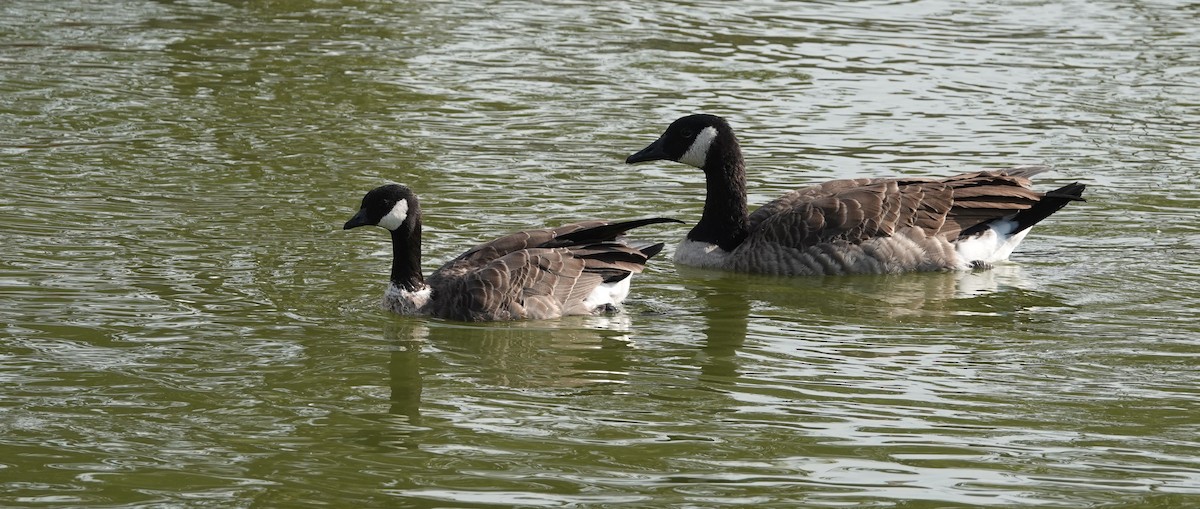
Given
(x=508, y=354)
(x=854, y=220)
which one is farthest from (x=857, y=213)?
(x=508, y=354)

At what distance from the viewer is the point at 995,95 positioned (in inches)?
718

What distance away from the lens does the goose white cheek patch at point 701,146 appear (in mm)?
13188

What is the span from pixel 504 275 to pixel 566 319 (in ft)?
1.85

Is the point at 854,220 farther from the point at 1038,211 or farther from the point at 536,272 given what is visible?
the point at 536,272

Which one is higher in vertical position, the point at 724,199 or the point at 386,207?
the point at 386,207

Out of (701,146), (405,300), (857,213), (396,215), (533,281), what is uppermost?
(701,146)

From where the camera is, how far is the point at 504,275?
36.1 ft

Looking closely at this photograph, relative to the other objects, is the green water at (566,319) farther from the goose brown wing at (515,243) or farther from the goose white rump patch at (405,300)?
the goose brown wing at (515,243)

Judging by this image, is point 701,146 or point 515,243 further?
point 701,146

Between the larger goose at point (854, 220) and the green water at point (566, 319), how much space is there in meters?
0.20

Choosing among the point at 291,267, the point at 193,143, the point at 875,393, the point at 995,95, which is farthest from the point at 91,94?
the point at 875,393

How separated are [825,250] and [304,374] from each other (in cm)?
465

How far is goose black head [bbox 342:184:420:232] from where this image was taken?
36.0 ft

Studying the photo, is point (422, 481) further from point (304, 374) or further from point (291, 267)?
point (291, 267)
